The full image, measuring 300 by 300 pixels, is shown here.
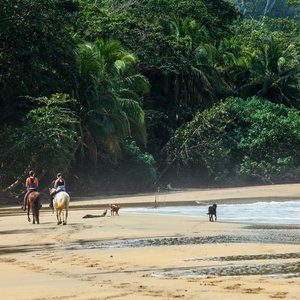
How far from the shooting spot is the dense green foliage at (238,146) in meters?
39.5

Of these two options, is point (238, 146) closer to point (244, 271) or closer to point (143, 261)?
point (143, 261)

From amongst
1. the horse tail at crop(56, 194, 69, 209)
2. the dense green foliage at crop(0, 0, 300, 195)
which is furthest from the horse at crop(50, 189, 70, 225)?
the dense green foliage at crop(0, 0, 300, 195)

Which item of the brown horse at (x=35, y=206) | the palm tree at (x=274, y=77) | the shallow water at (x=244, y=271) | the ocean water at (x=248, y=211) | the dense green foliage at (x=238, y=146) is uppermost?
the palm tree at (x=274, y=77)

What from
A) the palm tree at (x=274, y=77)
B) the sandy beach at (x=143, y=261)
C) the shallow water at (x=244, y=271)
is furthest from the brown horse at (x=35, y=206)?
the palm tree at (x=274, y=77)

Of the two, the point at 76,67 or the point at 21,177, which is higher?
the point at 76,67

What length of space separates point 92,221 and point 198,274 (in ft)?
31.7

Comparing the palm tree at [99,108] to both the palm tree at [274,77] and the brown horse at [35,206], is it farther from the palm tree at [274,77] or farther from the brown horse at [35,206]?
the brown horse at [35,206]

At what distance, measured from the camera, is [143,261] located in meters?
10.1

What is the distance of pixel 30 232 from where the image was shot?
15.6m

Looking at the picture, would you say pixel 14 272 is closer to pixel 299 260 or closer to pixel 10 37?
pixel 299 260

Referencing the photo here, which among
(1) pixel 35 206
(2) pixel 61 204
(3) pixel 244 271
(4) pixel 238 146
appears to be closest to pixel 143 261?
(3) pixel 244 271

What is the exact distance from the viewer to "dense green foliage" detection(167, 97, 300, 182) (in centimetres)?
3950

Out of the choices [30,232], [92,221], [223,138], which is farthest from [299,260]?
[223,138]

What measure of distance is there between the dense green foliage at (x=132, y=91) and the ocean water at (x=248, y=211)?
701 centimetres
